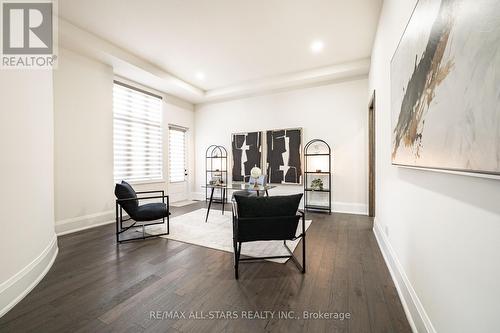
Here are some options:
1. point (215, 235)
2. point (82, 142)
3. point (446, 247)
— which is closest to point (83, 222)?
point (82, 142)

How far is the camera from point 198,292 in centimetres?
188

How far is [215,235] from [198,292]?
1.43 meters

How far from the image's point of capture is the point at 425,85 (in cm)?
126

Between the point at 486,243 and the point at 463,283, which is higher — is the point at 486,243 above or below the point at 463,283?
above

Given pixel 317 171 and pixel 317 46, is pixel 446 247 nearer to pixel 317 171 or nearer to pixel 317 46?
pixel 317 46

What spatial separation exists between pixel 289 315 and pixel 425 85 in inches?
72.9

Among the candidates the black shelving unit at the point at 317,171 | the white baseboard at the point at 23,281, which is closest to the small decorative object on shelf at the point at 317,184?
the black shelving unit at the point at 317,171

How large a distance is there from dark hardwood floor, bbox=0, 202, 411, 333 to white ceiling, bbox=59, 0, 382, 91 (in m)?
3.31

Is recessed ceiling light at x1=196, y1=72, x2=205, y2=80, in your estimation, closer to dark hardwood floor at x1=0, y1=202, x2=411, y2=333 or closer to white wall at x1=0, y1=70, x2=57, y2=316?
white wall at x1=0, y1=70, x2=57, y2=316

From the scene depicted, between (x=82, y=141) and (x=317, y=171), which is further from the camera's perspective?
→ (x=317, y=171)

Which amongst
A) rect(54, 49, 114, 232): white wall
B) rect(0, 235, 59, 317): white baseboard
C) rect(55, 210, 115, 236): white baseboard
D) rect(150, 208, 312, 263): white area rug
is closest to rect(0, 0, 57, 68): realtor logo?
rect(54, 49, 114, 232): white wall

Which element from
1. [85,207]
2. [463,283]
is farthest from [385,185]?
[85,207]

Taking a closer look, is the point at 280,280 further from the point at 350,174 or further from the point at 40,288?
the point at 350,174

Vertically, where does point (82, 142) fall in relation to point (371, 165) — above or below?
above
